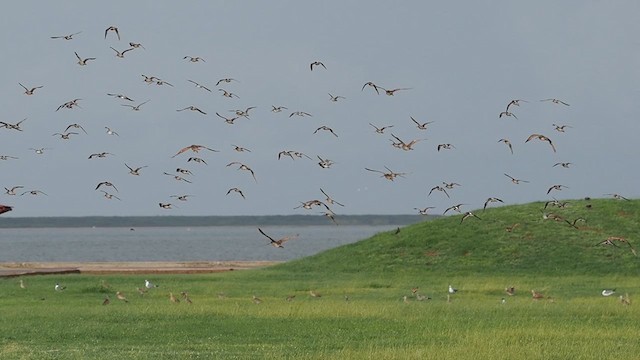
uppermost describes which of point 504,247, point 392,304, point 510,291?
point 504,247

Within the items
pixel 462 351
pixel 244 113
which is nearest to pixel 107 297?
pixel 244 113

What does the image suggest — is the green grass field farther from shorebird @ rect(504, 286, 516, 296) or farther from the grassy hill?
shorebird @ rect(504, 286, 516, 296)

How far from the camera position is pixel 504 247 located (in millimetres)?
64750

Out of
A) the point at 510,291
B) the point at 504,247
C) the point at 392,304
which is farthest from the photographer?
the point at 504,247

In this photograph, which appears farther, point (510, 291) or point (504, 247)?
point (504, 247)

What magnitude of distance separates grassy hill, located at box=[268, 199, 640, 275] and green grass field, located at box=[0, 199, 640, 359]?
10 cm

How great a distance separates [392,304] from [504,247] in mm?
23712

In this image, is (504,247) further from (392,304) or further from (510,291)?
(392,304)

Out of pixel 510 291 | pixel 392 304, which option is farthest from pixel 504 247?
pixel 392 304

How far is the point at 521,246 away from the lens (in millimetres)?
64562

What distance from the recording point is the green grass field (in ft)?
96.4

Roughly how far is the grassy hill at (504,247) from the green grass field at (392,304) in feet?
A: 0.33

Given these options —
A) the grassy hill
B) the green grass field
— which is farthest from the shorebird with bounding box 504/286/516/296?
the grassy hill

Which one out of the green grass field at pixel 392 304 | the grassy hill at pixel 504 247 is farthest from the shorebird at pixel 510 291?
the grassy hill at pixel 504 247
